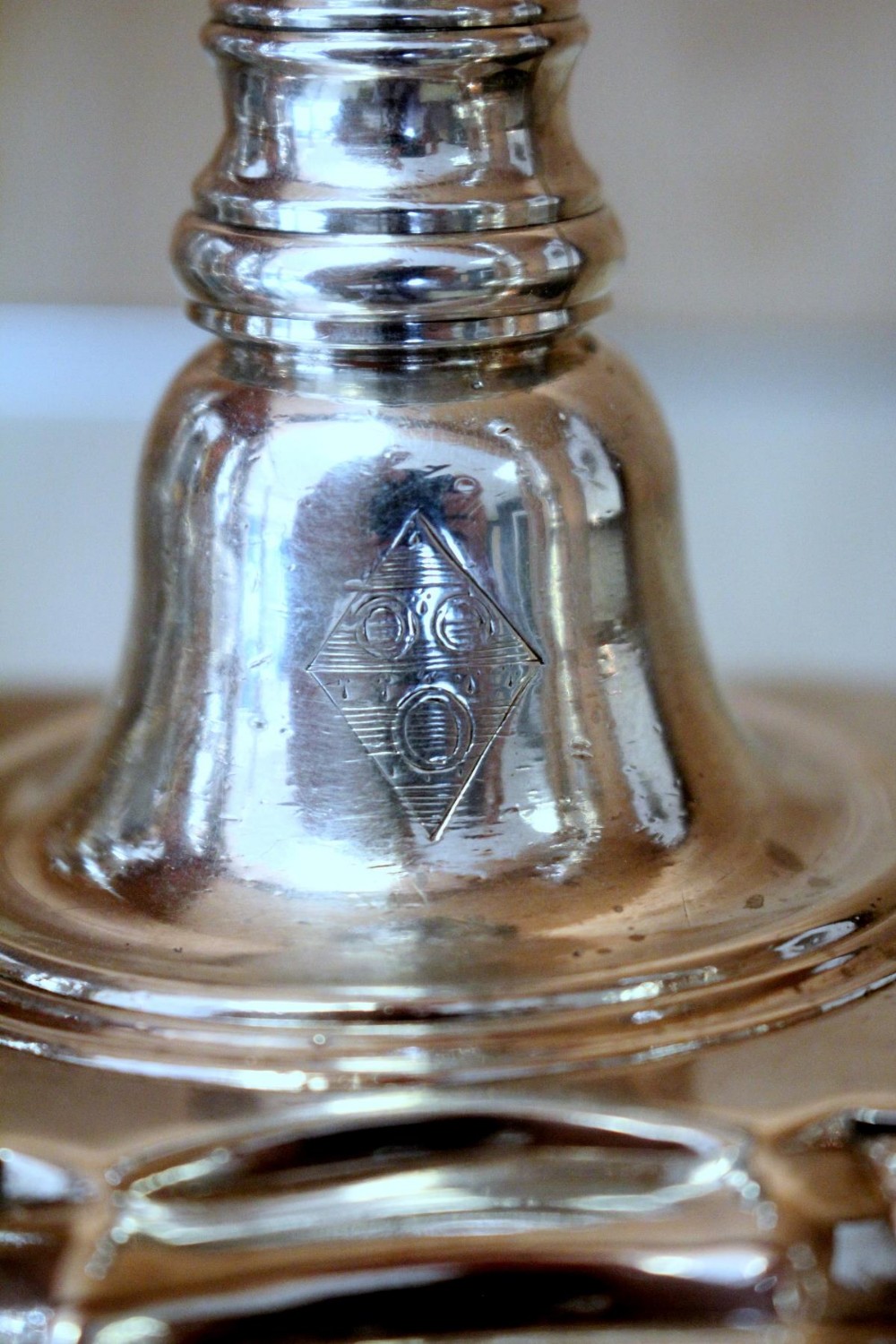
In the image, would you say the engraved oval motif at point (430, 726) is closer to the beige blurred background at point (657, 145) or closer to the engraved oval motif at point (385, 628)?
the engraved oval motif at point (385, 628)

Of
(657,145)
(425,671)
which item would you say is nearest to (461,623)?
(425,671)

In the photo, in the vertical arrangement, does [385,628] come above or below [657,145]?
below

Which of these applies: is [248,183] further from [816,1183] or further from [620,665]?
[816,1183]

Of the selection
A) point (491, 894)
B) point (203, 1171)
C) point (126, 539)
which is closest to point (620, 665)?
point (491, 894)

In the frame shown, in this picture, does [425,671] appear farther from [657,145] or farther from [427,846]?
[657,145]

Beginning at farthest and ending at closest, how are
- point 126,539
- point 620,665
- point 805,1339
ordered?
point 126,539 → point 620,665 → point 805,1339

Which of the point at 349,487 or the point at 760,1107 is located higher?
the point at 349,487

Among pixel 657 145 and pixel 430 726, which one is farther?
pixel 657 145
